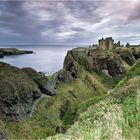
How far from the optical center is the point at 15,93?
144 feet

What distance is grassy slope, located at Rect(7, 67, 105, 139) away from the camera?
4081 centimetres

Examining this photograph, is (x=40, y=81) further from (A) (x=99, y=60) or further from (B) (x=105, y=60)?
(B) (x=105, y=60)

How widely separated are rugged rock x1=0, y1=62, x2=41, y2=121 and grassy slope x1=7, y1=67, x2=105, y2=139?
1.36 m

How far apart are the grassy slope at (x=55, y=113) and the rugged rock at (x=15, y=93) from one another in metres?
1.36

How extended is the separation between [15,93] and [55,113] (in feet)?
29.8

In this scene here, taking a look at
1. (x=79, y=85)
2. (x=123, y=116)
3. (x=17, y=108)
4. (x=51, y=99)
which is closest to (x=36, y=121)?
(x=17, y=108)

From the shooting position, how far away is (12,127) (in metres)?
40.0

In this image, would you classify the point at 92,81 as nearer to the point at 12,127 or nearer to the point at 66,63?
the point at 66,63

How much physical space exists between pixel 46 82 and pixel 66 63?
24.4 m

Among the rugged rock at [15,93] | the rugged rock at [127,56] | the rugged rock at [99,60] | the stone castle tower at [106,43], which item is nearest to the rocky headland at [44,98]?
the rugged rock at [15,93]

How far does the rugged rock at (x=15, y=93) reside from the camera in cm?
4209

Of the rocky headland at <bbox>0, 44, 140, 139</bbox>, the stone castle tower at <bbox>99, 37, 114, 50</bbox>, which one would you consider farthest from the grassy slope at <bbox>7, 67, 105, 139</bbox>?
the stone castle tower at <bbox>99, 37, 114, 50</bbox>

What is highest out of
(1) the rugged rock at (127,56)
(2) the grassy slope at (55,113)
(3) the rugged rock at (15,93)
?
(1) the rugged rock at (127,56)

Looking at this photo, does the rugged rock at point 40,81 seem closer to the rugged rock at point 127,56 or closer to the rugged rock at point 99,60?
the rugged rock at point 99,60
